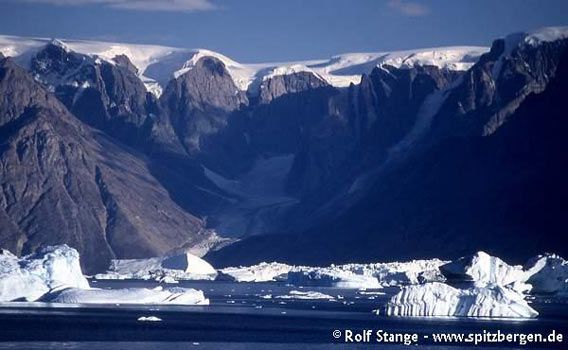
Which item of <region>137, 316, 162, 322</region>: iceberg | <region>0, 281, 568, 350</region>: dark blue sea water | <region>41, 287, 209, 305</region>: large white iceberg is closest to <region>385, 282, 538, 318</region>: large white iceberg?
<region>0, 281, 568, 350</region>: dark blue sea water

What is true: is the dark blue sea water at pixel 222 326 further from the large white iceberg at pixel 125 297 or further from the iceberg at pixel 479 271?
the iceberg at pixel 479 271

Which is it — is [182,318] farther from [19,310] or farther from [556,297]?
[556,297]

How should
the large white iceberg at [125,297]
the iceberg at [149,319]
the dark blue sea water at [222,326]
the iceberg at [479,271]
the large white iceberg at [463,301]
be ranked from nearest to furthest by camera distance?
1. the dark blue sea water at [222,326]
2. the large white iceberg at [463,301]
3. the iceberg at [149,319]
4. the large white iceberg at [125,297]
5. the iceberg at [479,271]

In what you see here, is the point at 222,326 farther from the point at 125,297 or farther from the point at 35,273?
the point at 35,273

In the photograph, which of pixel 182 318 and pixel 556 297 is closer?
pixel 182 318

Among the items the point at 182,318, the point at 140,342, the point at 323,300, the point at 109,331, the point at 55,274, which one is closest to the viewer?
the point at 140,342

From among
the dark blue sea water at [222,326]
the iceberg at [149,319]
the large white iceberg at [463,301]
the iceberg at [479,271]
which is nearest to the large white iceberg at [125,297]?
the dark blue sea water at [222,326]

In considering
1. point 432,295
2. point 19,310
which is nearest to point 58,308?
point 19,310
